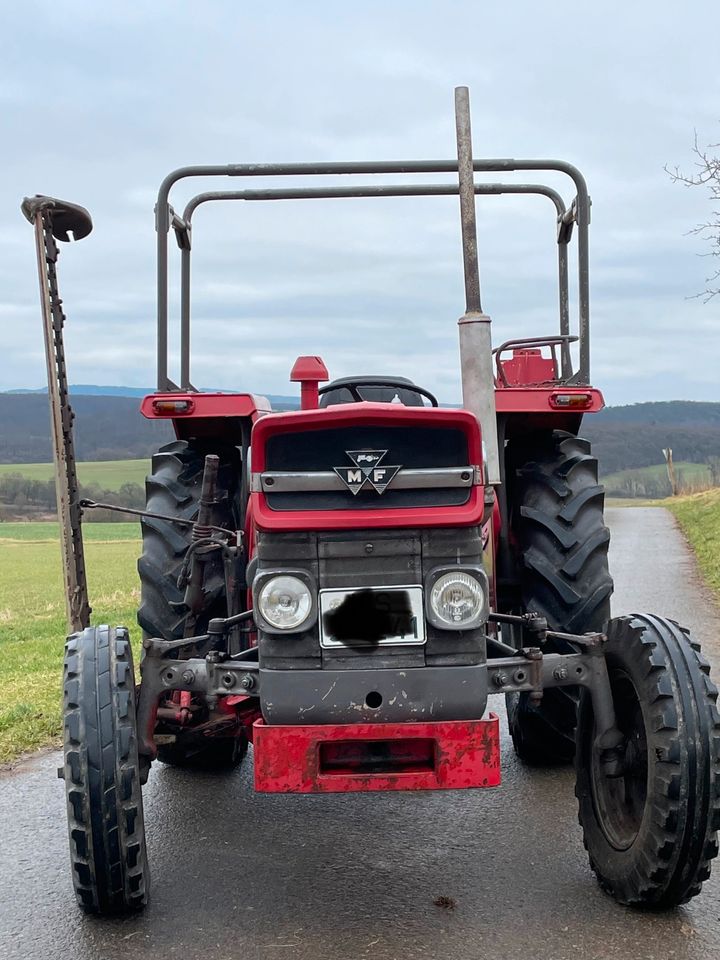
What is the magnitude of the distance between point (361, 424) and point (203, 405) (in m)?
1.45

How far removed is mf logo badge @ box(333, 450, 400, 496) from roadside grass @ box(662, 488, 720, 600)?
26.3 ft

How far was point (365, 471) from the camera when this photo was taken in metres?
3.23

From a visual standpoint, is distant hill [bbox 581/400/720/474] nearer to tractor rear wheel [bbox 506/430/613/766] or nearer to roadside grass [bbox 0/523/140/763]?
roadside grass [bbox 0/523/140/763]

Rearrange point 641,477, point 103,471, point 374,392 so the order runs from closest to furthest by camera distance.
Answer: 1. point 374,392
2. point 641,477
3. point 103,471

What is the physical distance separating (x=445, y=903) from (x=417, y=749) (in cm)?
53

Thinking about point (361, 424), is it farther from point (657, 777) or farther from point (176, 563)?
point (176, 563)

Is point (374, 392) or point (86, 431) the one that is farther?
point (86, 431)

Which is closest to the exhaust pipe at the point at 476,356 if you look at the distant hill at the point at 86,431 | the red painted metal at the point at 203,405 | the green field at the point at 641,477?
the red painted metal at the point at 203,405

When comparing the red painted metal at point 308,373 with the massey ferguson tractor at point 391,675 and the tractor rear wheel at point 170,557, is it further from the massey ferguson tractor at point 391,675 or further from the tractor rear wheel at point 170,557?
the tractor rear wheel at point 170,557

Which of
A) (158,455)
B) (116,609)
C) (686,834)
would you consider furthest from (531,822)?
(116,609)

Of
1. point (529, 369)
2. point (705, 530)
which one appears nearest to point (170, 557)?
point (529, 369)

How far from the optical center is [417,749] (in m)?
3.28

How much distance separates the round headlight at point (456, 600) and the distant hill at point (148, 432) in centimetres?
5460

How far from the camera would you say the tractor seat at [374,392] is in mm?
4262
